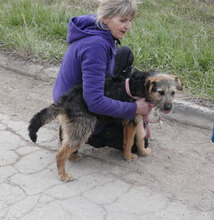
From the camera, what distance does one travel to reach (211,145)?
4059 millimetres

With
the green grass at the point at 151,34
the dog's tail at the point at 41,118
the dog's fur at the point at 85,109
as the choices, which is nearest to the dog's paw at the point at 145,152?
the dog's fur at the point at 85,109

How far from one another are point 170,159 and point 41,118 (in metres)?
1.51

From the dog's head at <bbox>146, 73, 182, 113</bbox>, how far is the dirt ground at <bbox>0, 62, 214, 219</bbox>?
68 centimetres

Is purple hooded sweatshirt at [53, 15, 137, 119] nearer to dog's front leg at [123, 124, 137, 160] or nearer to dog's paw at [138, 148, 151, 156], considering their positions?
dog's front leg at [123, 124, 137, 160]


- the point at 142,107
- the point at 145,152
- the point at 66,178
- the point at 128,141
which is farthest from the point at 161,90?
the point at 66,178

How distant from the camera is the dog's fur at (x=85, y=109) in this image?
328 cm

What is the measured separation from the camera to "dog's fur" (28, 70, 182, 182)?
10.7ft

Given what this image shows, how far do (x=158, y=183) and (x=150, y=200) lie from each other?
0.98ft

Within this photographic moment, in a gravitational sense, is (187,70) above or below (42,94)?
above

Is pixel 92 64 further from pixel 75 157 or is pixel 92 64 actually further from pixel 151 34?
pixel 151 34

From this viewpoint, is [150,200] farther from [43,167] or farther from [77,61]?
[77,61]

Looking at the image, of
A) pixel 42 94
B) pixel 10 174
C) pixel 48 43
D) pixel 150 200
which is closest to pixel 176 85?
pixel 150 200

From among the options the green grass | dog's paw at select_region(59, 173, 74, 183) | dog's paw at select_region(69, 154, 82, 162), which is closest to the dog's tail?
dog's paw at select_region(59, 173, 74, 183)

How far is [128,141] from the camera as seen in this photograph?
3.65 meters
